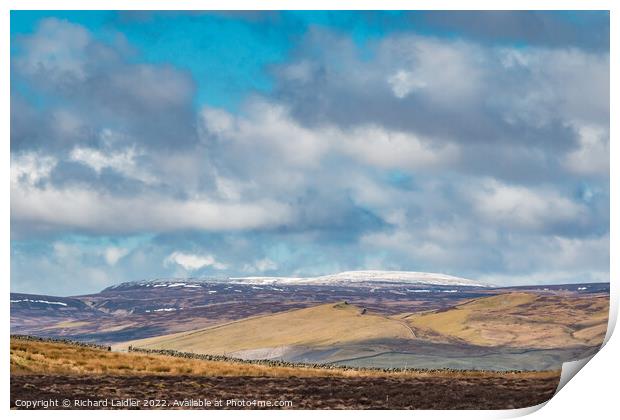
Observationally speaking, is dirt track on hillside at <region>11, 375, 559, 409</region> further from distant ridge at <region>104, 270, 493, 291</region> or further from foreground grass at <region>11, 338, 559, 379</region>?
distant ridge at <region>104, 270, 493, 291</region>

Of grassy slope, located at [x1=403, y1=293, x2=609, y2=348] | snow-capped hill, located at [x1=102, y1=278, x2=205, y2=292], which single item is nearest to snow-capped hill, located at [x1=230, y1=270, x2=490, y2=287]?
snow-capped hill, located at [x1=102, y1=278, x2=205, y2=292]

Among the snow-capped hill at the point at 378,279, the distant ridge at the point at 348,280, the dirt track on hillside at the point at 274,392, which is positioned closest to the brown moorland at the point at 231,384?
the dirt track on hillside at the point at 274,392

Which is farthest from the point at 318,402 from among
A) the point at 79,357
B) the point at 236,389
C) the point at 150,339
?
the point at 150,339

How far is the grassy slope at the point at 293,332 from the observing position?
9200 cm

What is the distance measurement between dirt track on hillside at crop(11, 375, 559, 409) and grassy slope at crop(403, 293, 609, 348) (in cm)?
2698

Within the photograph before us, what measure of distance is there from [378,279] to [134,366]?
121m

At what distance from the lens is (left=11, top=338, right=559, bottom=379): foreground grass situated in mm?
38562

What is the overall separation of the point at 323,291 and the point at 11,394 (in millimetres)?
109340

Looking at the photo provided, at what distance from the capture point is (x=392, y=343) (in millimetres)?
87812

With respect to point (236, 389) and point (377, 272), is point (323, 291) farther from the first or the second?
point (236, 389)

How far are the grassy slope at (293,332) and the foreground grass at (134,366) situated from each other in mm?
44847

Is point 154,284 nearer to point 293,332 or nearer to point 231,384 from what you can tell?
point 293,332

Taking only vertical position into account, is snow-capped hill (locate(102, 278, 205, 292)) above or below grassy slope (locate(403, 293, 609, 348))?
above

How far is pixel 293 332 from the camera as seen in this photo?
325ft
